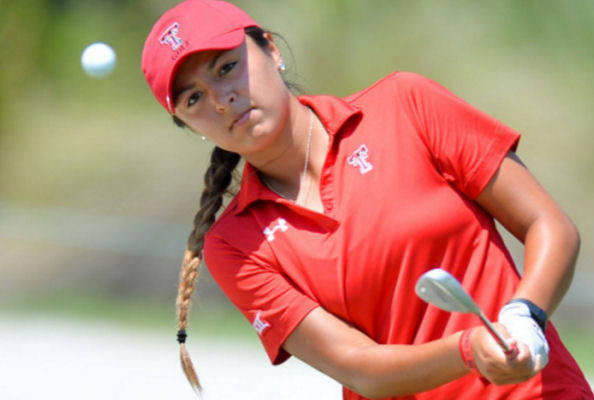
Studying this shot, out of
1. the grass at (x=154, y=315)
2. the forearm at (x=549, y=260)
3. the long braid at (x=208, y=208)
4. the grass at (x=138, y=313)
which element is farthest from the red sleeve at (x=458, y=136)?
the grass at (x=138, y=313)

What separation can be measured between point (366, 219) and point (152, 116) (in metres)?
4.82

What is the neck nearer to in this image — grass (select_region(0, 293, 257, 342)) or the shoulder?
the shoulder

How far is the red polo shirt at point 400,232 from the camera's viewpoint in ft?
4.82

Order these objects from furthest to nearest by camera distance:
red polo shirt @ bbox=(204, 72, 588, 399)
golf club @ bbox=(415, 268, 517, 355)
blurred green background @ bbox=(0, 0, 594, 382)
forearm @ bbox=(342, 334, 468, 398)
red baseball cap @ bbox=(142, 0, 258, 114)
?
blurred green background @ bbox=(0, 0, 594, 382) < red baseball cap @ bbox=(142, 0, 258, 114) < red polo shirt @ bbox=(204, 72, 588, 399) < forearm @ bbox=(342, 334, 468, 398) < golf club @ bbox=(415, 268, 517, 355)

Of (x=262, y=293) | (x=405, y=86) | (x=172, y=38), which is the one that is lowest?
(x=262, y=293)

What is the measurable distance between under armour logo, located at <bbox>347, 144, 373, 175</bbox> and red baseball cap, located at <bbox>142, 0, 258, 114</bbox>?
28 cm

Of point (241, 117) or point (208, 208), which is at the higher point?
point (241, 117)

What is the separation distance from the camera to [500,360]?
121 centimetres

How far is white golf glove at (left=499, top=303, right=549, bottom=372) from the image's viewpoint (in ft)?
4.09

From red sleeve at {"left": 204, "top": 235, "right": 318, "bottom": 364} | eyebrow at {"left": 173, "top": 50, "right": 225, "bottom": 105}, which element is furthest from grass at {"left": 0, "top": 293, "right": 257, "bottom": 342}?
eyebrow at {"left": 173, "top": 50, "right": 225, "bottom": 105}

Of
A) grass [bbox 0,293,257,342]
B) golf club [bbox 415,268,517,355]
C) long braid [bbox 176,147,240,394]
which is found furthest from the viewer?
grass [bbox 0,293,257,342]

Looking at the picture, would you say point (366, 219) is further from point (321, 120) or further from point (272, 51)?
point (272, 51)

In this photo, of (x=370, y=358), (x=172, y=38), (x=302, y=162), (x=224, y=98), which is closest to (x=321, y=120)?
(x=302, y=162)

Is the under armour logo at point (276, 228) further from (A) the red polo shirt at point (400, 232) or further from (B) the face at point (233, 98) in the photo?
(B) the face at point (233, 98)
